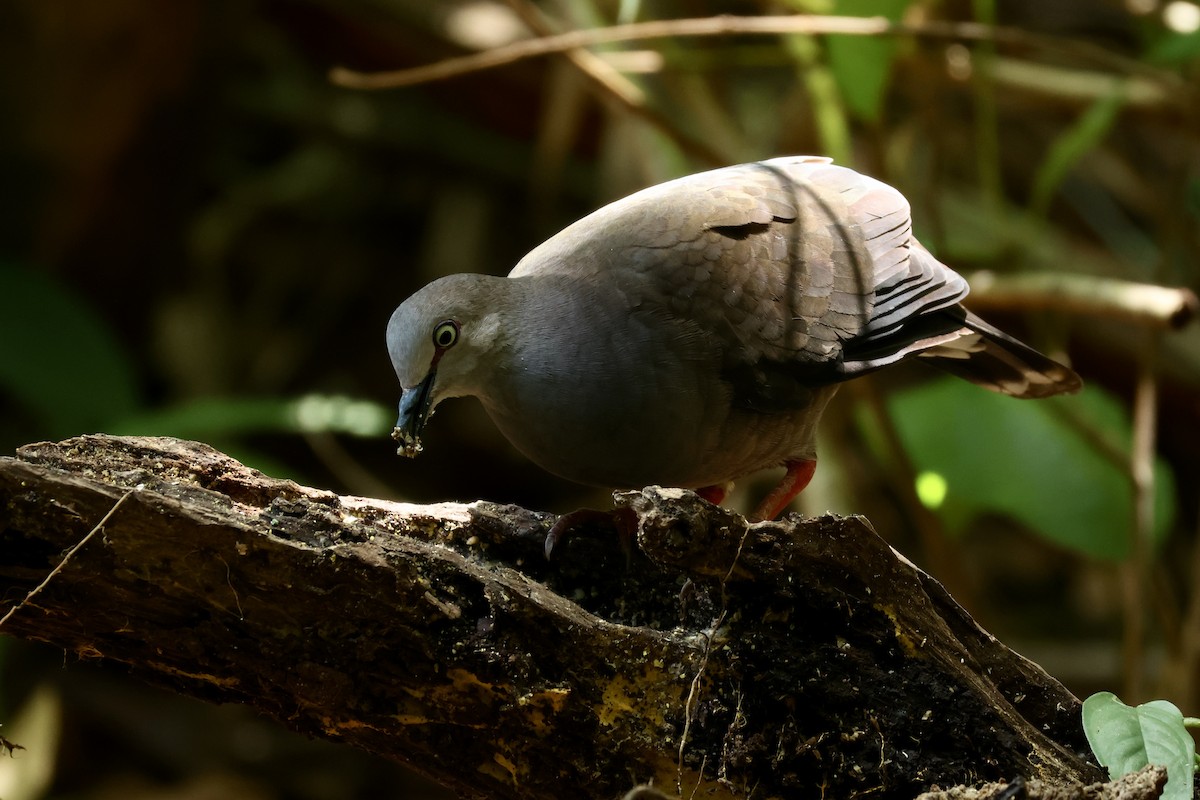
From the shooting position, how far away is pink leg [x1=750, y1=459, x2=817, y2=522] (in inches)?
122

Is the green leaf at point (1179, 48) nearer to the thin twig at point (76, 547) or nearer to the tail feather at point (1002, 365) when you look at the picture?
the tail feather at point (1002, 365)

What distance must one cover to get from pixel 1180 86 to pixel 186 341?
5.18 metres

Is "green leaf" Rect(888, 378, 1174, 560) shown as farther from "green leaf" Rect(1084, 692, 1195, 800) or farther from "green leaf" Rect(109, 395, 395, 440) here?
"green leaf" Rect(109, 395, 395, 440)

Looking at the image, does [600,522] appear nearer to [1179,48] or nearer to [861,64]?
[861,64]

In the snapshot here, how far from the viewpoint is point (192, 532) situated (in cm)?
195

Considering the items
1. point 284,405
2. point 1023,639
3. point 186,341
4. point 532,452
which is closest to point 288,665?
point 532,452

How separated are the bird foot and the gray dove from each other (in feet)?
0.71

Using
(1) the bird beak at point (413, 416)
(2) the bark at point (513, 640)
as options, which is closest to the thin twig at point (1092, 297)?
(2) the bark at point (513, 640)

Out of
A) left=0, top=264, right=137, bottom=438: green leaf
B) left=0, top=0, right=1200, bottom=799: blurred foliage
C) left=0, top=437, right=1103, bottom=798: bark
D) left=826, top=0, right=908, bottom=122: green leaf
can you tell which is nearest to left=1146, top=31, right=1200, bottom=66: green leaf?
left=0, top=0, right=1200, bottom=799: blurred foliage

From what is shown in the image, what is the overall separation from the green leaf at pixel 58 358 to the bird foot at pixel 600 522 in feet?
10.8

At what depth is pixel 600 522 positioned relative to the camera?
2.50m

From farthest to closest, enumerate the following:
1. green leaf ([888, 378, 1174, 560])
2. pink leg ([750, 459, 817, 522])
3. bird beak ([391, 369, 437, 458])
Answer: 1. green leaf ([888, 378, 1174, 560])
2. pink leg ([750, 459, 817, 522])
3. bird beak ([391, 369, 437, 458])

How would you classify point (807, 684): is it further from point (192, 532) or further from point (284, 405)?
point (284, 405)

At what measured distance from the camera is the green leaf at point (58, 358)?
16.3 ft
